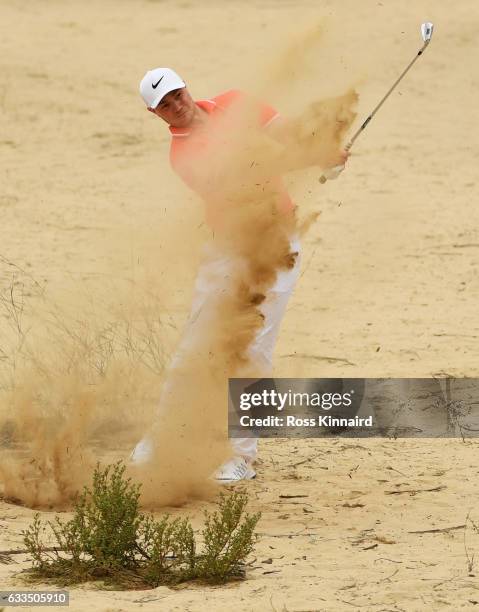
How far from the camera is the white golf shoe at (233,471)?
297 inches

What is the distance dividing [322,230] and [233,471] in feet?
18.5

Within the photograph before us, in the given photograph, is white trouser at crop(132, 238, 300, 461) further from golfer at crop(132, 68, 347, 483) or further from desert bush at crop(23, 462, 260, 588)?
desert bush at crop(23, 462, 260, 588)

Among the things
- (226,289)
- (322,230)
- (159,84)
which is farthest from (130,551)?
(322,230)

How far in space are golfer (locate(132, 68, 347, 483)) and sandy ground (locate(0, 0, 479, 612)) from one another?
1.23ft

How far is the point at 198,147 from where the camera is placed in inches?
285

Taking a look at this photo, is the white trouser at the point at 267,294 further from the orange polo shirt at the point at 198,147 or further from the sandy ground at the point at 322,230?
the sandy ground at the point at 322,230

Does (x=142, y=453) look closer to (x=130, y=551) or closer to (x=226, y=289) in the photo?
(x=226, y=289)

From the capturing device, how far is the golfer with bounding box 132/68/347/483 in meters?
7.17

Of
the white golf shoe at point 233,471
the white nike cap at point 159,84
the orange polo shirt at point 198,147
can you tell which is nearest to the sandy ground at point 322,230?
the white golf shoe at point 233,471

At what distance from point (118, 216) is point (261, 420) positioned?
15.8ft

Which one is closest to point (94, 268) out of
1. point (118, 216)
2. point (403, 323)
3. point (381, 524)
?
point (118, 216)

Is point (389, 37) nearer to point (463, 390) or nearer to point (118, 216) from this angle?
point (118, 216)

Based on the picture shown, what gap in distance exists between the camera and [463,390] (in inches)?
357

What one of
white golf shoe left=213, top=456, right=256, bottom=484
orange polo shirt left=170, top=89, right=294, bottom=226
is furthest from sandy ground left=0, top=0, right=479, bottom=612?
orange polo shirt left=170, top=89, right=294, bottom=226
